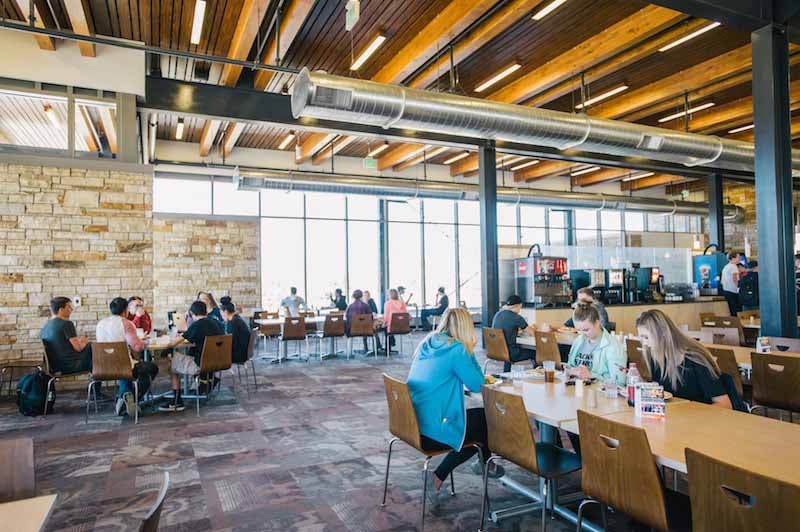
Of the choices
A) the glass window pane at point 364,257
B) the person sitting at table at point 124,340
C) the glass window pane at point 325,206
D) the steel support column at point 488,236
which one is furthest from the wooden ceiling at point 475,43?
the glass window pane at point 364,257

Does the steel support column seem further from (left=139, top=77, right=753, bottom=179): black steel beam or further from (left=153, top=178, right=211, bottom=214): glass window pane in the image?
(left=153, top=178, right=211, bottom=214): glass window pane

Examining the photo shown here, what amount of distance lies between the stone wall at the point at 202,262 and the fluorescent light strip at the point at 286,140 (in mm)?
1946

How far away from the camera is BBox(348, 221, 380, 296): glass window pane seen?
14375 mm

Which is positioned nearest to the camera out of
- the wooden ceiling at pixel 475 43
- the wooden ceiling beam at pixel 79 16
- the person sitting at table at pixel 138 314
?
the wooden ceiling beam at pixel 79 16

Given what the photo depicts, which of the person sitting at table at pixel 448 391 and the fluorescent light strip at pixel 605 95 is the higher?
the fluorescent light strip at pixel 605 95

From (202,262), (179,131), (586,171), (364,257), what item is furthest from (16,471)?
(586,171)

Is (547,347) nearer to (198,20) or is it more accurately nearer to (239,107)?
(198,20)

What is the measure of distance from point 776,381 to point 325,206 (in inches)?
449

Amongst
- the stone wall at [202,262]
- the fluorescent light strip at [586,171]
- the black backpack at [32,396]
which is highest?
the fluorescent light strip at [586,171]

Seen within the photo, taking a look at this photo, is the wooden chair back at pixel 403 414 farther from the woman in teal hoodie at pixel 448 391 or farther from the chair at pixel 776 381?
the chair at pixel 776 381

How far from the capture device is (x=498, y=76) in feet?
25.0

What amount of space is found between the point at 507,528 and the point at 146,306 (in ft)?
19.8

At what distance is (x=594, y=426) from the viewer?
225 centimetres

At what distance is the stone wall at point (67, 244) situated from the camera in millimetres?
6723
